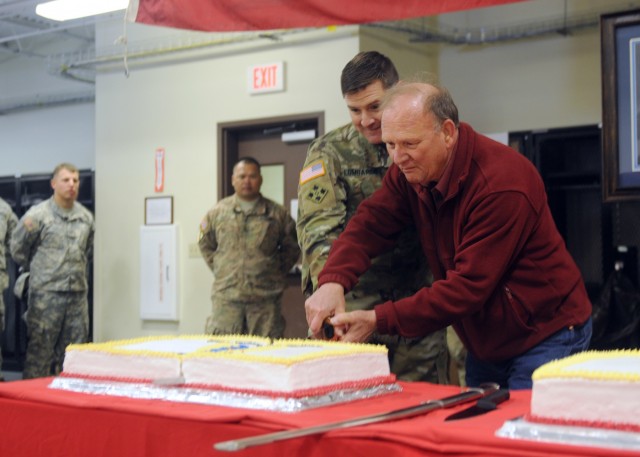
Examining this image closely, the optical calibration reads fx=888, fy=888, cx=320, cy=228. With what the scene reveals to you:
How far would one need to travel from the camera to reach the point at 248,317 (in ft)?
19.1

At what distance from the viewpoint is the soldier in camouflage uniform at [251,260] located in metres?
5.82

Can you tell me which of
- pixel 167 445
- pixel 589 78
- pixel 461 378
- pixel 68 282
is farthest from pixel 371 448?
pixel 68 282

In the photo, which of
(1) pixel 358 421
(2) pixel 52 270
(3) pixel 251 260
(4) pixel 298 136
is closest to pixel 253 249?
(3) pixel 251 260

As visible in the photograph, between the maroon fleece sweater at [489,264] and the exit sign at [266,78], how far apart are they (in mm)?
4493

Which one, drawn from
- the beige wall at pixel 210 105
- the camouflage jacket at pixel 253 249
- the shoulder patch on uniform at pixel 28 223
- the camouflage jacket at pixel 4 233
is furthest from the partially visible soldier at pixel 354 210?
the camouflage jacket at pixel 4 233

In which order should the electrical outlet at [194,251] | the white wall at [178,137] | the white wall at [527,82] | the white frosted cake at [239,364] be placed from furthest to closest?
the electrical outlet at [194,251], the white wall at [178,137], the white wall at [527,82], the white frosted cake at [239,364]

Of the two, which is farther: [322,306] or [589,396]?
[322,306]

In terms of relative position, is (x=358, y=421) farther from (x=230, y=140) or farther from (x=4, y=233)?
(x=4, y=233)

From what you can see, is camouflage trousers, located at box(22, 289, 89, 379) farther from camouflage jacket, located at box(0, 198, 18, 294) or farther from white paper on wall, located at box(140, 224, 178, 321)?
white paper on wall, located at box(140, 224, 178, 321)

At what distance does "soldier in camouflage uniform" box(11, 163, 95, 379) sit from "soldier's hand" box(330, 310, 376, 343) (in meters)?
5.18

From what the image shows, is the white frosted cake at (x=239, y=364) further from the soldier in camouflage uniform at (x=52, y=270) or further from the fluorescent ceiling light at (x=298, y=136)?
the soldier in camouflage uniform at (x=52, y=270)

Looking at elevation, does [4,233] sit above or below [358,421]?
above

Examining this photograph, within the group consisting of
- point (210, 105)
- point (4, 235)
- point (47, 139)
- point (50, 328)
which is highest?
point (47, 139)

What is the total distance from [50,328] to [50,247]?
2.00 ft
